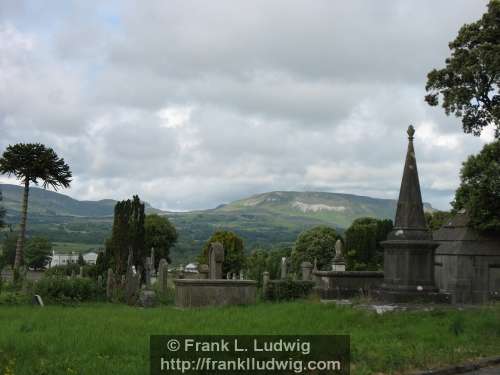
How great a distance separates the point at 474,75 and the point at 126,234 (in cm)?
2274

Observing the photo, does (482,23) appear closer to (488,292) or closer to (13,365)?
(488,292)

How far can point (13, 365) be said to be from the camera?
7.09 metres

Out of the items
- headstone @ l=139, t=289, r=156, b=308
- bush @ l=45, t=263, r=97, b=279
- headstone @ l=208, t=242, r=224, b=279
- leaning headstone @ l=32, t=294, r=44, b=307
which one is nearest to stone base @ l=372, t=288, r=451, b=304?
headstone @ l=208, t=242, r=224, b=279

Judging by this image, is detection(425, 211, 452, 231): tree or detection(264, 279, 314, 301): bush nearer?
detection(264, 279, 314, 301): bush

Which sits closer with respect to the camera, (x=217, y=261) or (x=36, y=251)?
(x=217, y=261)

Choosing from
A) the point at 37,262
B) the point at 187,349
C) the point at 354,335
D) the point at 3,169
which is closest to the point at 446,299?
the point at 354,335

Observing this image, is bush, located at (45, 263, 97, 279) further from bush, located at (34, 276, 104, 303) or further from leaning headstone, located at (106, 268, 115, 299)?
bush, located at (34, 276, 104, 303)

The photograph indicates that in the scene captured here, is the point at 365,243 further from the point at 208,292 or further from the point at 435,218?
the point at 208,292

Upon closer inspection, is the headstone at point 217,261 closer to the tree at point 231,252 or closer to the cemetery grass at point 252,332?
the cemetery grass at point 252,332

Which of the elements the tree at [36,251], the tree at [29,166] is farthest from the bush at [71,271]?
the tree at [36,251]

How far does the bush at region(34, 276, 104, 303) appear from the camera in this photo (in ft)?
62.1

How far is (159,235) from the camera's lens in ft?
233

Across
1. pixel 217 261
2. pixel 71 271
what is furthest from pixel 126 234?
pixel 71 271

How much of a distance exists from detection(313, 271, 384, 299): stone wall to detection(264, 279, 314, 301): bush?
190 cm
